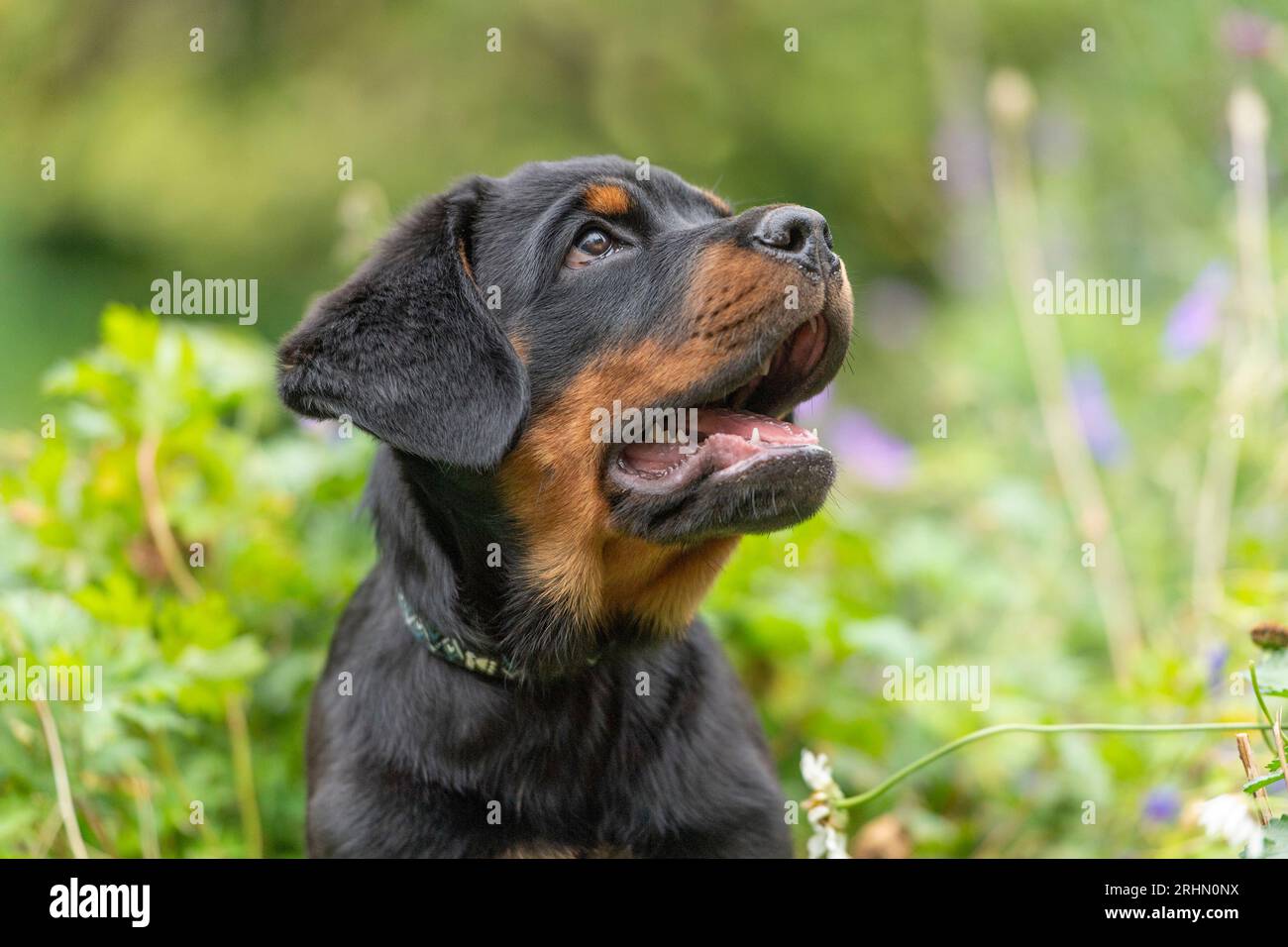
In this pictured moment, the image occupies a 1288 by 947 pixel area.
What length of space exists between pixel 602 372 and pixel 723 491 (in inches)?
14.7

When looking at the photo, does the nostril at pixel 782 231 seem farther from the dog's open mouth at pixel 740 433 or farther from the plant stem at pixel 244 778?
the plant stem at pixel 244 778

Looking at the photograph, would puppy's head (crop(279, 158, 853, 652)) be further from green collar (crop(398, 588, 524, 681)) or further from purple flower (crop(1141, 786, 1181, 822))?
purple flower (crop(1141, 786, 1181, 822))

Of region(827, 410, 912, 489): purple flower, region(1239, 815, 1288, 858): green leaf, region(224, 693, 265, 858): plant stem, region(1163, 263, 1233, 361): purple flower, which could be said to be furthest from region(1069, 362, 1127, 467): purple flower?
region(224, 693, 265, 858): plant stem

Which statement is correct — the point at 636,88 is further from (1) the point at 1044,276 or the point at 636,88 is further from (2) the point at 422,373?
(2) the point at 422,373

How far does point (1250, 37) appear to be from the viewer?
17.2ft

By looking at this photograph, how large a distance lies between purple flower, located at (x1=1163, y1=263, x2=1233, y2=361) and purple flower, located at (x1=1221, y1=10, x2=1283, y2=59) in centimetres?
90

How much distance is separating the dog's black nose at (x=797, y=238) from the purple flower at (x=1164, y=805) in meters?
1.71

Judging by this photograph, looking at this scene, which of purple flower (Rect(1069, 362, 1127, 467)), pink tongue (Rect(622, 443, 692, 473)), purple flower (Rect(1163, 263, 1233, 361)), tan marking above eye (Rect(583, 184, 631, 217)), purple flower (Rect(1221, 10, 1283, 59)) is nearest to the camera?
pink tongue (Rect(622, 443, 692, 473))

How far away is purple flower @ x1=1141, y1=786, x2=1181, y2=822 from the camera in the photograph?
356 centimetres

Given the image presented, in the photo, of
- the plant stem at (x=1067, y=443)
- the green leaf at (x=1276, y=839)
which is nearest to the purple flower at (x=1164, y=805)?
the plant stem at (x=1067, y=443)

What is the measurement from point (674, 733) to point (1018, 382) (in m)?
3.60

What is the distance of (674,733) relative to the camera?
3137mm
